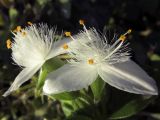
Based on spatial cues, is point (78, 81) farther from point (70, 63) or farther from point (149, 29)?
point (149, 29)

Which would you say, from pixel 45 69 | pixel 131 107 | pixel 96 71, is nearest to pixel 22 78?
pixel 45 69

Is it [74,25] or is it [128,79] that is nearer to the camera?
[128,79]

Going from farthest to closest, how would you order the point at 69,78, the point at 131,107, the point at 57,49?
the point at 131,107
the point at 57,49
the point at 69,78

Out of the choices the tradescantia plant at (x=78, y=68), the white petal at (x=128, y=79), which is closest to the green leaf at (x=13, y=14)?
the tradescantia plant at (x=78, y=68)

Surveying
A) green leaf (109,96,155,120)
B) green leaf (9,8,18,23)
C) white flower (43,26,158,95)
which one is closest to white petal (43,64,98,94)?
white flower (43,26,158,95)

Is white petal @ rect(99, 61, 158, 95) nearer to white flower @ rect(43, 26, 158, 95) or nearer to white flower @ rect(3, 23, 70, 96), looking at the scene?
white flower @ rect(43, 26, 158, 95)

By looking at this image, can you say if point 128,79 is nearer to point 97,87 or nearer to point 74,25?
point 97,87

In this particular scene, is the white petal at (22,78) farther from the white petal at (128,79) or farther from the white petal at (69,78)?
the white petal at (128,79)

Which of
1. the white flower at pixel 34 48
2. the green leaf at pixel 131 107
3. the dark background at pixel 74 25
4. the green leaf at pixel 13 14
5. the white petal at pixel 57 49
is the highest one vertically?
the green leaf at pixel 13 14
